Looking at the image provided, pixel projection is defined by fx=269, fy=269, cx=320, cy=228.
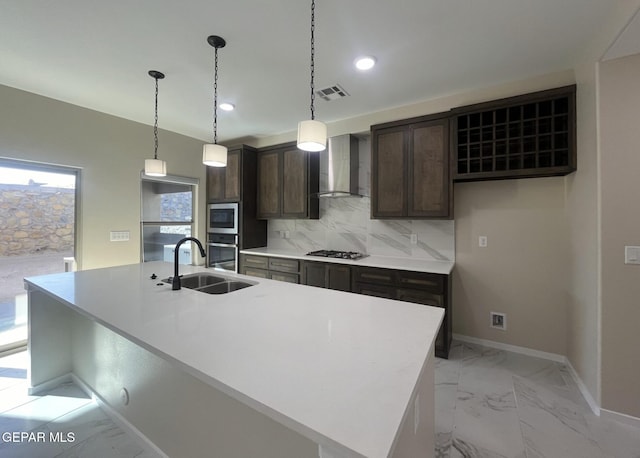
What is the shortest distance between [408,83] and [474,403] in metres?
2.84

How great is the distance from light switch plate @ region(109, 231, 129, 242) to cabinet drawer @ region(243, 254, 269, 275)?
1.58 metres

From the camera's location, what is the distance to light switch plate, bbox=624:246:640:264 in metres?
1.74

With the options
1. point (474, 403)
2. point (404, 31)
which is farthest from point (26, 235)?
point (474, 403)

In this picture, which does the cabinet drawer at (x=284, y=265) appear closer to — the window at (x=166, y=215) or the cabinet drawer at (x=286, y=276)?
the cabinet drawer at (x=286, y=276)

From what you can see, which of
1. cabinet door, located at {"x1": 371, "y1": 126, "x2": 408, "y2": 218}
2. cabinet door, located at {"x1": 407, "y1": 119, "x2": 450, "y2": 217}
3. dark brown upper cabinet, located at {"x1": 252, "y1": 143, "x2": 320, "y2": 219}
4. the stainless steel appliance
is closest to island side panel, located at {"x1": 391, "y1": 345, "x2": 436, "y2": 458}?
cabinet door, located at {"x1": 407, "y1": 119, "x2": 450, "y2": 217}

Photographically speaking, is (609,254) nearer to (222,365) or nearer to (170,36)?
(222,365)

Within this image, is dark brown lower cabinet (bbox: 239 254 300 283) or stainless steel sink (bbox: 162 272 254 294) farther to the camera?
dark brown lower cabinet (bbox: 239 254 300 283)

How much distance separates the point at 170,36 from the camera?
6.44 ft

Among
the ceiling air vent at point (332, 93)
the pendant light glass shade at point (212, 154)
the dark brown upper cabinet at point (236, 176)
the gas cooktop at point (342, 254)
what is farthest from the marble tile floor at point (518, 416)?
the dark brown upper cabinet at point (236, 176)

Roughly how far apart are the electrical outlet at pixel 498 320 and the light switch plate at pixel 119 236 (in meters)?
4.56

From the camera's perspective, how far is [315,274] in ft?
10.8

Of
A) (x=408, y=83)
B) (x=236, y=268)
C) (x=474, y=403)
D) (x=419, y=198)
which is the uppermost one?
(x=408, y=83)

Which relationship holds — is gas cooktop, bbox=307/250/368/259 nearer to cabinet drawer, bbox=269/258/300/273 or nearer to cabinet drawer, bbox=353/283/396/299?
cabinet drawer, bbox=269/258/300/273

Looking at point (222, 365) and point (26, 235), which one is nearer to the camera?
point (222, 365)
